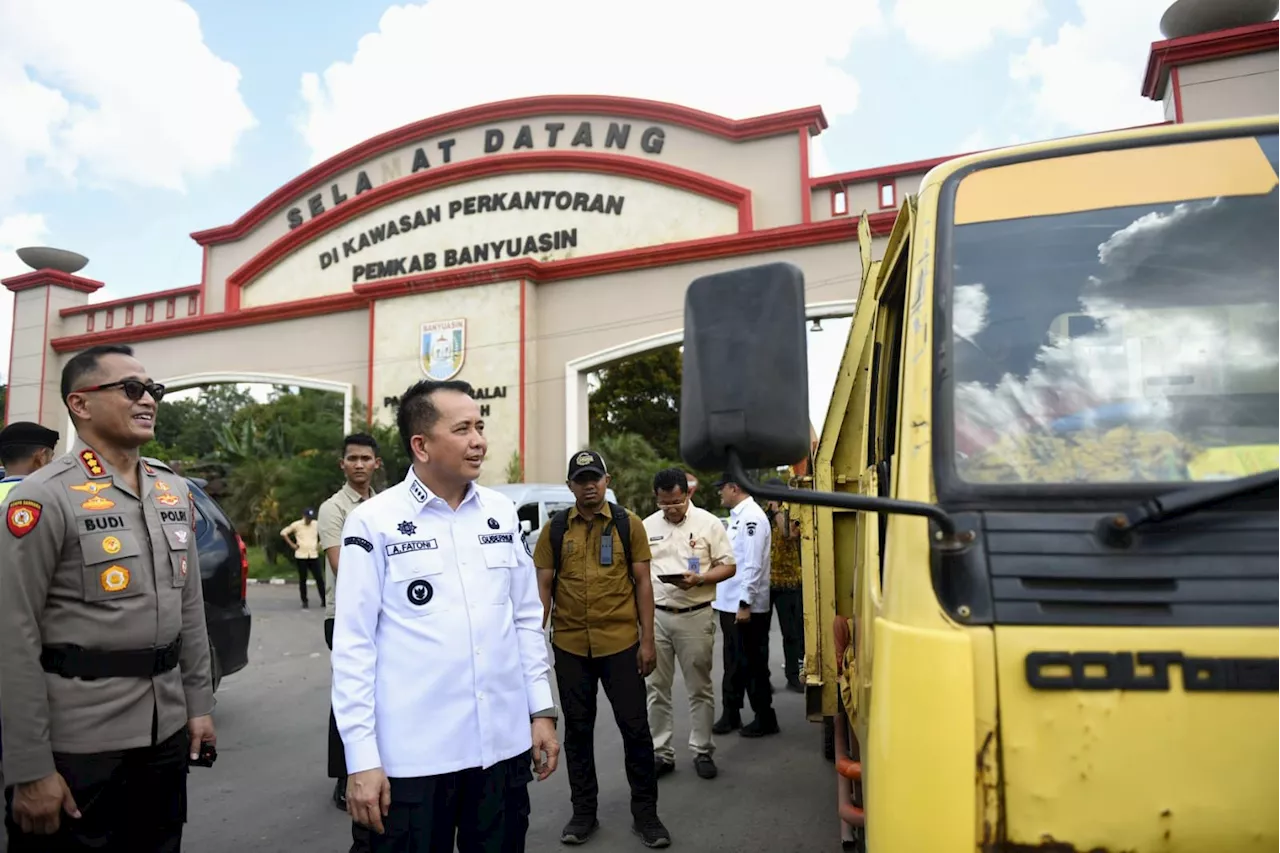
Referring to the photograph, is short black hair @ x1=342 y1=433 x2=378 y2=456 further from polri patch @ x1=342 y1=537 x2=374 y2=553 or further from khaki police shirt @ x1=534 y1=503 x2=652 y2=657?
polri patch @ x1=342 y1=537 x2=374 y2=553

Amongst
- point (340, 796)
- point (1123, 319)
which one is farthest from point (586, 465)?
point (1123, 319)

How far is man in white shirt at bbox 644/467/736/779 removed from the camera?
5254 mm

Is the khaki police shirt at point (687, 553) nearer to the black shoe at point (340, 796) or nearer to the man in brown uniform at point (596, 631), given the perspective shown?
the man in brown uniform at point (596, 631)

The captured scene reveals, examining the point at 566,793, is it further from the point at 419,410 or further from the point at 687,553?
the point at 419,410

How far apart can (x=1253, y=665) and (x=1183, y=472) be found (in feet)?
1.30

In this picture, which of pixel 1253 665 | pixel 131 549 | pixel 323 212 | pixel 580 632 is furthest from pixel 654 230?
pixel 1253 665

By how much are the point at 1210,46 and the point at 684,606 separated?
10812 millimetres

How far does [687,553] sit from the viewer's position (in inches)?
217

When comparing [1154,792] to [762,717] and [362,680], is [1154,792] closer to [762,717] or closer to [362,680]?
[362,680]

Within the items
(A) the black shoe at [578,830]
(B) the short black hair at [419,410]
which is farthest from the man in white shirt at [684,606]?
(B) the short black hair at [419,410]

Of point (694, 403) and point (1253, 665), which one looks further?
point (694, 403)

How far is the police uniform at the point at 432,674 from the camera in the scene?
7.74ft

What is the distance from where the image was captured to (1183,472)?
1697mm

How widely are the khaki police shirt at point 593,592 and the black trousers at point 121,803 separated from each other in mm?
2024
